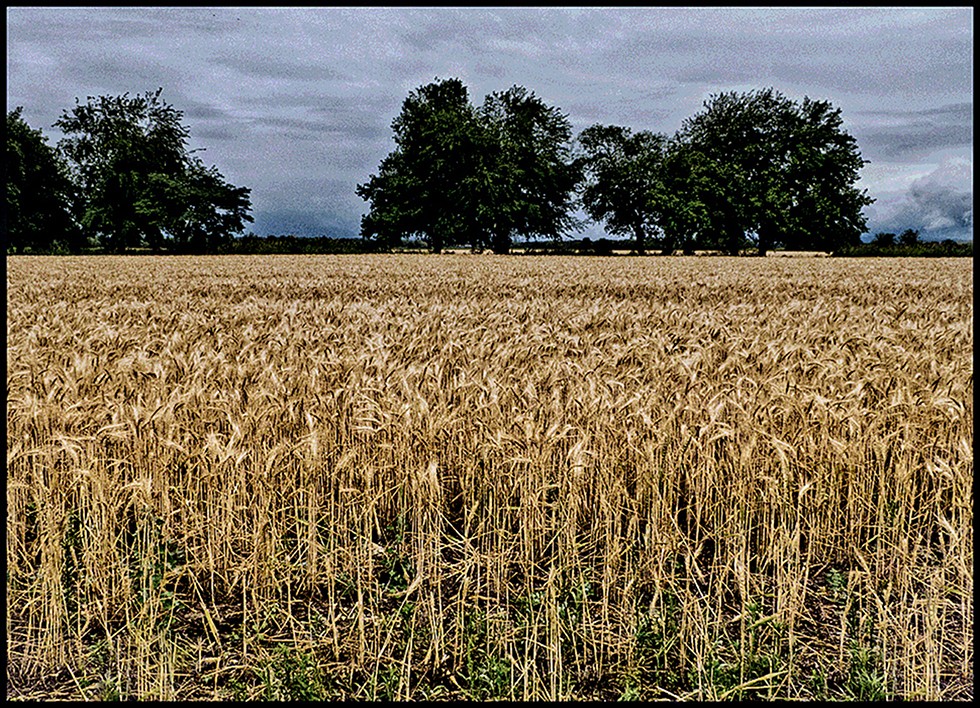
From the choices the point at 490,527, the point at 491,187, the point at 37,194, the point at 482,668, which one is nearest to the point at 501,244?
the point at 491,187

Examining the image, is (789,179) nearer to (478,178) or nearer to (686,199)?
(686,199)

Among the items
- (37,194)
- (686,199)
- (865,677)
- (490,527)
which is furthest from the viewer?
(686,199)

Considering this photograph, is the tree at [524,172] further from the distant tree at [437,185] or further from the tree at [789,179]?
the tree at [789,179]

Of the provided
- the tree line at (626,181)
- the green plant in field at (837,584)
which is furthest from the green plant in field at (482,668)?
the tree line at (626,181)

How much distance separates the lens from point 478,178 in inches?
2815

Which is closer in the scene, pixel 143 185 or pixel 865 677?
pixel 865 677

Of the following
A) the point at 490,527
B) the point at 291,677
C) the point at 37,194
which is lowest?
the point at 291,677

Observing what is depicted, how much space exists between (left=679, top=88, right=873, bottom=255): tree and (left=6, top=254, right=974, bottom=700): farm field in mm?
74086

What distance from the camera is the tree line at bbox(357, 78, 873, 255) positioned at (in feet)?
242

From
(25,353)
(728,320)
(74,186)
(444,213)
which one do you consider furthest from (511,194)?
(25,353)

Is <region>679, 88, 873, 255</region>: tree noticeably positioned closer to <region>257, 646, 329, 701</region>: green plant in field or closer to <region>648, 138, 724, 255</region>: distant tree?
<region>648, 138, 724, 255</region>: distant tree

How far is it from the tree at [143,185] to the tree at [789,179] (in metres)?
48.6

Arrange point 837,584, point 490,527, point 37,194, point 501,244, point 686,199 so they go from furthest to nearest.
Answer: point 686,199 < point 501,244 < point 37,194 < point 490,527 < point 837,584

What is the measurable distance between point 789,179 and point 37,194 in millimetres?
70632
